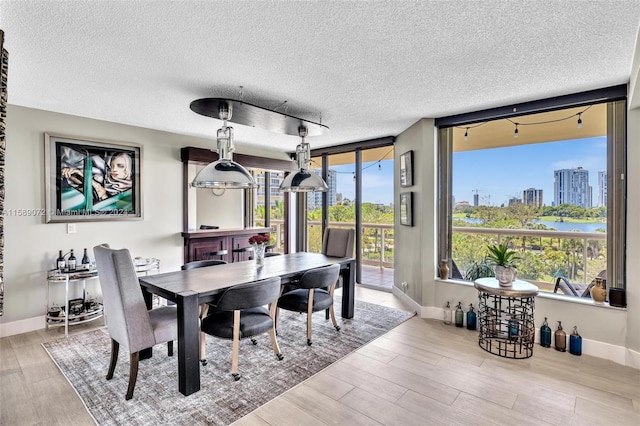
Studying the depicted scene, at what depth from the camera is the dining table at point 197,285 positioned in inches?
95.6

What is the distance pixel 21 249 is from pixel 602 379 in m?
5.66

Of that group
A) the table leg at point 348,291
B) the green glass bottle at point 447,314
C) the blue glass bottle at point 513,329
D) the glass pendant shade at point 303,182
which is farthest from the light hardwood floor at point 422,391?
the glass pendant shade at point 303,182

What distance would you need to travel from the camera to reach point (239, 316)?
8.89 ft

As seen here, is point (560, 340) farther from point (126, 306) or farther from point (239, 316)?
A: point (126, 306)

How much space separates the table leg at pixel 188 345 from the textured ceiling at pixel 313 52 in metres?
1.77

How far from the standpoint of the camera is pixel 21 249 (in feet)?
11.8

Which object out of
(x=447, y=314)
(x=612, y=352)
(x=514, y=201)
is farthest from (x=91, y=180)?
(x=612, y=352)

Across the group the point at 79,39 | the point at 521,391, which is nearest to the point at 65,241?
the point at 79,39

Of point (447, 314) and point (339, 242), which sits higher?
point (339, 242)

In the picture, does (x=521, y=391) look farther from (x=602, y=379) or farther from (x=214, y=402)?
(x=214, y=402)

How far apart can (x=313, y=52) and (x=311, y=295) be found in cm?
221

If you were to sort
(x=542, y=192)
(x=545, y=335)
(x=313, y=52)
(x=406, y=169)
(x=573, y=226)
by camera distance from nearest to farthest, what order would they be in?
(x=313, y=52) < (x=545, y=335) < (x=573, y=226) < (x=542, y=192) < (x=406, y=169)

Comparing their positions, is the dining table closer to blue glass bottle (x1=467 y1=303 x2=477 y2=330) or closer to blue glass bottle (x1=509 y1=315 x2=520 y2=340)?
blue glass bottle (x1=467 y1=303 x2=477 y2=330)

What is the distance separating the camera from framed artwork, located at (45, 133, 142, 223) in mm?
3791
